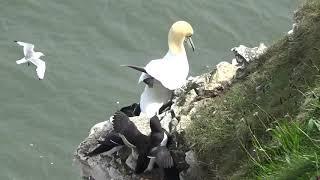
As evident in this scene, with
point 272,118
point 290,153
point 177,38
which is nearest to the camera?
point 290,153

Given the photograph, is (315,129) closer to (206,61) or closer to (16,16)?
(206,61)

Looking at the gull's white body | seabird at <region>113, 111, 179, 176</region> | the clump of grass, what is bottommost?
the clump of grass

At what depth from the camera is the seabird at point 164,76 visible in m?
8.67

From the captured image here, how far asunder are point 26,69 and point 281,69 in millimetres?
6752

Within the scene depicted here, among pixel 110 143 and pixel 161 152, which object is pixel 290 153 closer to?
pixel 161 152

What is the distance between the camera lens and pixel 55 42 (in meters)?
13.2

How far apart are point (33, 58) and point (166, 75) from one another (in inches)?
153

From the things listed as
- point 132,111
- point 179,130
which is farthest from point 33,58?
point 179,130

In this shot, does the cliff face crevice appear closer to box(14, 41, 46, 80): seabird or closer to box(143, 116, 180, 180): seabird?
box(143, 116, 180, 180): seabird

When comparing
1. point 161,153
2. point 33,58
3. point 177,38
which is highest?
point 33,58

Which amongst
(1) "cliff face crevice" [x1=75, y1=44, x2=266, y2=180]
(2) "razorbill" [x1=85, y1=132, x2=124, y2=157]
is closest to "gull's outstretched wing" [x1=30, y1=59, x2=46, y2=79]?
(1) "cliff face crevice" [x1=75, y1=44, x2=266, y2=180]

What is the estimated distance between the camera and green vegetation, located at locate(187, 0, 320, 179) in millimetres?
4605

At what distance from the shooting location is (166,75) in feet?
28.7

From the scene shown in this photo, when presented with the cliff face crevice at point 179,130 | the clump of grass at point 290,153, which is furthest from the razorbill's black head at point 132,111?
the clump of grass at point 290,153
